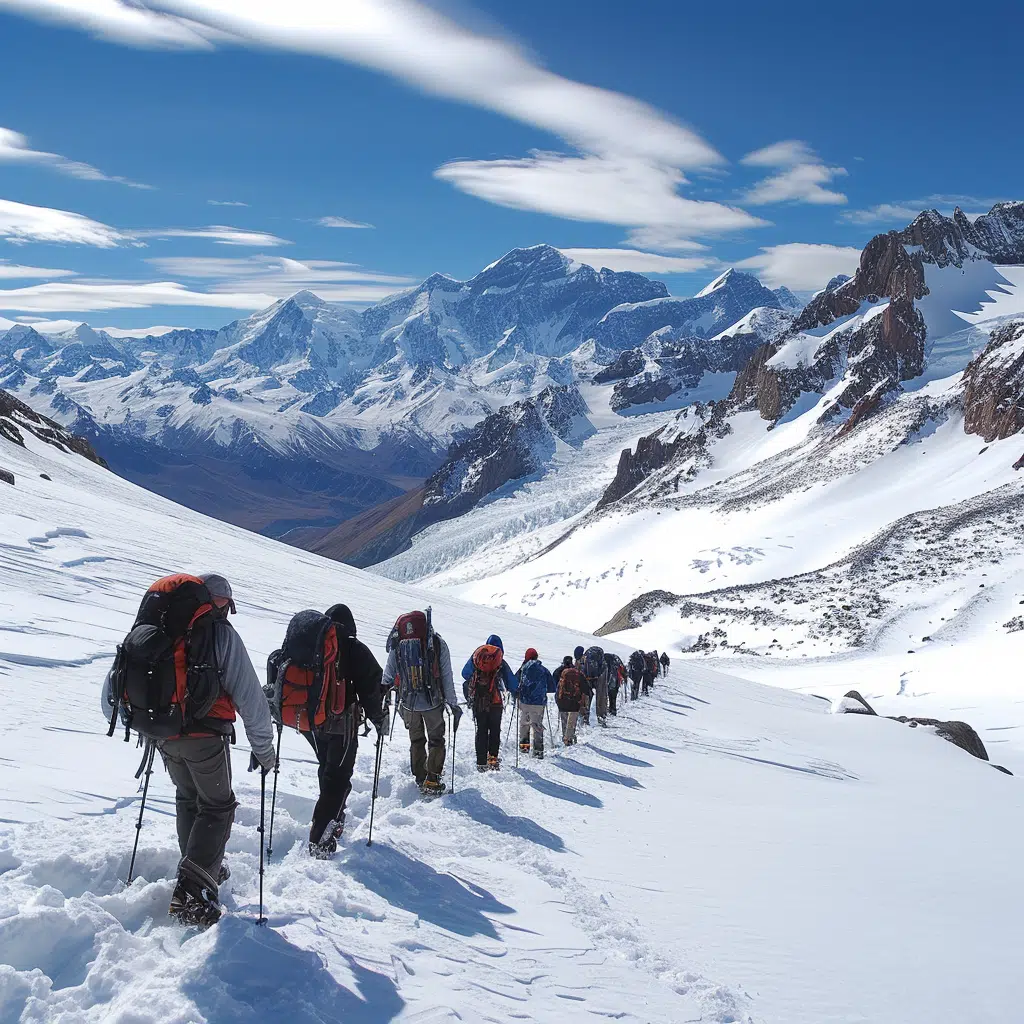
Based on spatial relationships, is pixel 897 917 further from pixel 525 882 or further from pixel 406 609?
pixel 406 609

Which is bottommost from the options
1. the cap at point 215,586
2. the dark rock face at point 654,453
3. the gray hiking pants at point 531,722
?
the gray hiking pants at point 531,722

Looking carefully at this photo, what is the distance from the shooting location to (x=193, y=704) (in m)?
5.01

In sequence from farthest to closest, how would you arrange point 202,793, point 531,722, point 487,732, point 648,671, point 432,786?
point 648,671 < point 531,722 < point 487,732 < point 432,786 < point 202,793

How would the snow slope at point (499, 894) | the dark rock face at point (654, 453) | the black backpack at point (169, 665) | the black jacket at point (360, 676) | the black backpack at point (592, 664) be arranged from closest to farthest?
the snow slope at point (499, 894) < the black backpack at point (169, 665) < the black jacket at point (360, 676) < the black backpack at point (592, 664) < the dark rock face at point (654, 453)

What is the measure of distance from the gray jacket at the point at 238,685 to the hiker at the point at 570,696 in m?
9.71

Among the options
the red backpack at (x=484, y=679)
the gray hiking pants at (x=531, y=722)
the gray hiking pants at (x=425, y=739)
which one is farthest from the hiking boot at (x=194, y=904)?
the gray hiking pants at (x=531, y=722)

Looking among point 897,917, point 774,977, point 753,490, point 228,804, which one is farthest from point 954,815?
point 753,490

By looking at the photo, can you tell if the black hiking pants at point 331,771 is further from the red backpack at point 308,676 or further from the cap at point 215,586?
the cap at point 215,586

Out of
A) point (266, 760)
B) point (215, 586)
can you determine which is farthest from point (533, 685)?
point (215, 586)

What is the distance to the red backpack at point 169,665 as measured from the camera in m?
4.86

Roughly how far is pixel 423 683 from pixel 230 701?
399 cm

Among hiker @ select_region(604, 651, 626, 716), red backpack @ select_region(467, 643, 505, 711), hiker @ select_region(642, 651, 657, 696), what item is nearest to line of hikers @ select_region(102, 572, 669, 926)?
red backpack @ select_region(467, 643, 505, 711)

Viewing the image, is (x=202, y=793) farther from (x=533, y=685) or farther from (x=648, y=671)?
(x=648, y=671)

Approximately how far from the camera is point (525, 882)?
7.23 m
